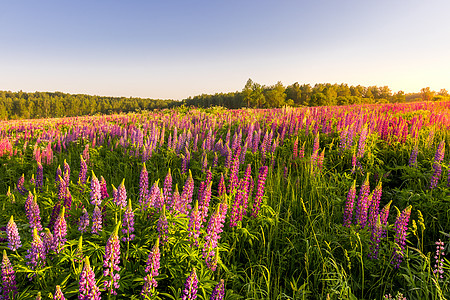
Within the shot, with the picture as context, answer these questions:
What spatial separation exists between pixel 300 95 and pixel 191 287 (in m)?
114

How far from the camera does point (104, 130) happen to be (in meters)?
10.0

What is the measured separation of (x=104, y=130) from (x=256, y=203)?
8682 millimetres

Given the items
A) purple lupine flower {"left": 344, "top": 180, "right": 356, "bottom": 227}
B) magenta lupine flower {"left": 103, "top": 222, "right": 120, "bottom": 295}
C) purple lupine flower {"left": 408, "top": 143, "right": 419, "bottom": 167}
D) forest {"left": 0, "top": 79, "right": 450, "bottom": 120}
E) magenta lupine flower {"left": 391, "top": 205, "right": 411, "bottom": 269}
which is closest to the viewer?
magenta lupine flower {"left": 103, "top": 222, "right": 120, "bottom": 295}

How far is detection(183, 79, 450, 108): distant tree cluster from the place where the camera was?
67562 mm

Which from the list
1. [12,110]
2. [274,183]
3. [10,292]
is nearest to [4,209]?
[10,292]

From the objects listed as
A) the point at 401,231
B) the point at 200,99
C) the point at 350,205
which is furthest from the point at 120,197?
the point at 200,99

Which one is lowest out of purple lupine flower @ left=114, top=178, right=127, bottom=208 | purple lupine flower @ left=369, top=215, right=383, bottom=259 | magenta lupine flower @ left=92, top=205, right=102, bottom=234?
purple lupine flower @ left=369, top=215, right=383, bottom=259

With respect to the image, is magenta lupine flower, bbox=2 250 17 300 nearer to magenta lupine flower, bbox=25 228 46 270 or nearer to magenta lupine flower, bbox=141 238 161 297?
magenta lupine flower, bbox=25 228 46 270

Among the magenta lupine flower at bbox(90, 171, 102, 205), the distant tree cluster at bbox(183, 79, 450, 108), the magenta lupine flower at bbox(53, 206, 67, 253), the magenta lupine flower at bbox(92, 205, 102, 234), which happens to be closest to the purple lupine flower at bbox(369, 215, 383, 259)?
the magenta lupine flower at bbox(92, 205, 102, 234)

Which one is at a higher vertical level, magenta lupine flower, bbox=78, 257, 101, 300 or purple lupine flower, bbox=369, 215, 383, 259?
magenta lupine flower, bbox=78, 257, 101, 300

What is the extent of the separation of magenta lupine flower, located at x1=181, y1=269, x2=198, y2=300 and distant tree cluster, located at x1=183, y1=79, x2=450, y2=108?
5892 centimetres

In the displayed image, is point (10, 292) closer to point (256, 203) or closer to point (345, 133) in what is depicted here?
point (256, 203)

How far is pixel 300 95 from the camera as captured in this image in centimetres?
10788

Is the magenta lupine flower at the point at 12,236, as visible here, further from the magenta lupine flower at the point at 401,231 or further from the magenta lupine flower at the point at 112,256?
the magenta lupine flower at the point at 401,231
